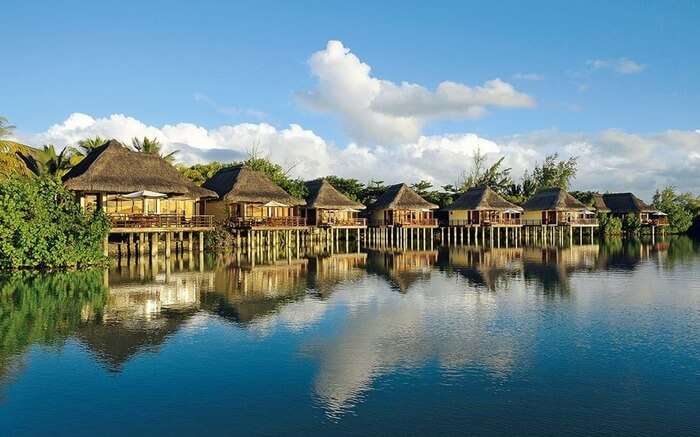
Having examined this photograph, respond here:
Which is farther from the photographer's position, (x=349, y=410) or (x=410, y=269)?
(x=410, y=269)

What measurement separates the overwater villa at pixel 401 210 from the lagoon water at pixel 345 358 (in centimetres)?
2482

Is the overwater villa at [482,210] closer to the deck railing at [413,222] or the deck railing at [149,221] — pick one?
the deck railing at [413,222]

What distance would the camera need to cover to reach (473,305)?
1455cm

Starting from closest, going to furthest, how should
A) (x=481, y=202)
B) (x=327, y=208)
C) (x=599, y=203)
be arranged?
(x=327, y=208), (x=481, y=202), (x=599, y=203)

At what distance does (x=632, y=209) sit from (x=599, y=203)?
3.01m

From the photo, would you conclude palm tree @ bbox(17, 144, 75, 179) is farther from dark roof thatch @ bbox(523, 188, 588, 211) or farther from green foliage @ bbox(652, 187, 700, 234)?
green foliage @ bbox(652, 187, 700, 234)

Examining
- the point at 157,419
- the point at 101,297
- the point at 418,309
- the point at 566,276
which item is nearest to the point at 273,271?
the point at 101,297

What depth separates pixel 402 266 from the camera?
2528 centimetres

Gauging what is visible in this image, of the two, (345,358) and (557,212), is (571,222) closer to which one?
(557,212)

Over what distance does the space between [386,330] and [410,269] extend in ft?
40.7

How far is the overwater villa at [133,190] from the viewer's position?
80.0 feet

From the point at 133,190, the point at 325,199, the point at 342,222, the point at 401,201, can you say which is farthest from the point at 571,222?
the point at 133,190

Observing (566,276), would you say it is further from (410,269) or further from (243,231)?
(243,231)

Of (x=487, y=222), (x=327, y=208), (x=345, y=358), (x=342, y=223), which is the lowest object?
(x=345, y=358)
